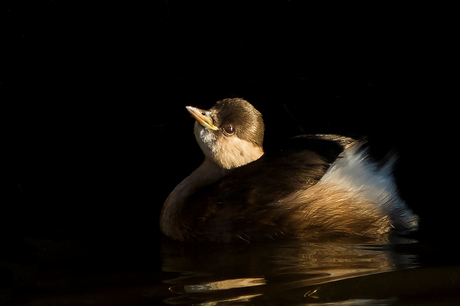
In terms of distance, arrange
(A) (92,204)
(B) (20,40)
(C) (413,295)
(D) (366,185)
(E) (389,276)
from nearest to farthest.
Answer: (C) (413,295) → (E) (389,276) → (D) (366,185) → (A) (92,204) → (B) (20,40)

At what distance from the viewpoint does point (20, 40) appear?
5.13 meters

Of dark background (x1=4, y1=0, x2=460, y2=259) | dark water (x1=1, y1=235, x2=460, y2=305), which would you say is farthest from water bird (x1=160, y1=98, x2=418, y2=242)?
dark background (x1=4, y1=0, x2=460, y2=259)

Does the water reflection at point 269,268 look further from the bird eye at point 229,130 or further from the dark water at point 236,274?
the bird eye at point 229,130

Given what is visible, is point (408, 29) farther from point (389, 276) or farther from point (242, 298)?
point (242, 298)

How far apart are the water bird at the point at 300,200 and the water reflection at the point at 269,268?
0.45 feet

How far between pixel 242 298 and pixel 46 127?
3086 millimetres

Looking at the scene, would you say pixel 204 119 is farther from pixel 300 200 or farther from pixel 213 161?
pixel 300 200

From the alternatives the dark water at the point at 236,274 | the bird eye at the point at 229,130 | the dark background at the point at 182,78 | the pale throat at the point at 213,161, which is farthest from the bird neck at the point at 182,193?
the dark background at the point at 182,78

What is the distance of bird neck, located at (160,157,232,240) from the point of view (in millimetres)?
4129

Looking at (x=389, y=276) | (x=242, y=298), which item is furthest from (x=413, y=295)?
(x=242, y=298)

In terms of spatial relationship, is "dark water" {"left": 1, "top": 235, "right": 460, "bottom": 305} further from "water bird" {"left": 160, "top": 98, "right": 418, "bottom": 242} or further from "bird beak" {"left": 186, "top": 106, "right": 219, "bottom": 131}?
"bird beak" {"left": 186, "top": 106, "right": 219, "bottom": 131}

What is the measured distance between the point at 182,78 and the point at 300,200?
188cm

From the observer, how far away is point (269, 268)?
3.23 m

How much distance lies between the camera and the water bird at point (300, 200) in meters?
3.84
